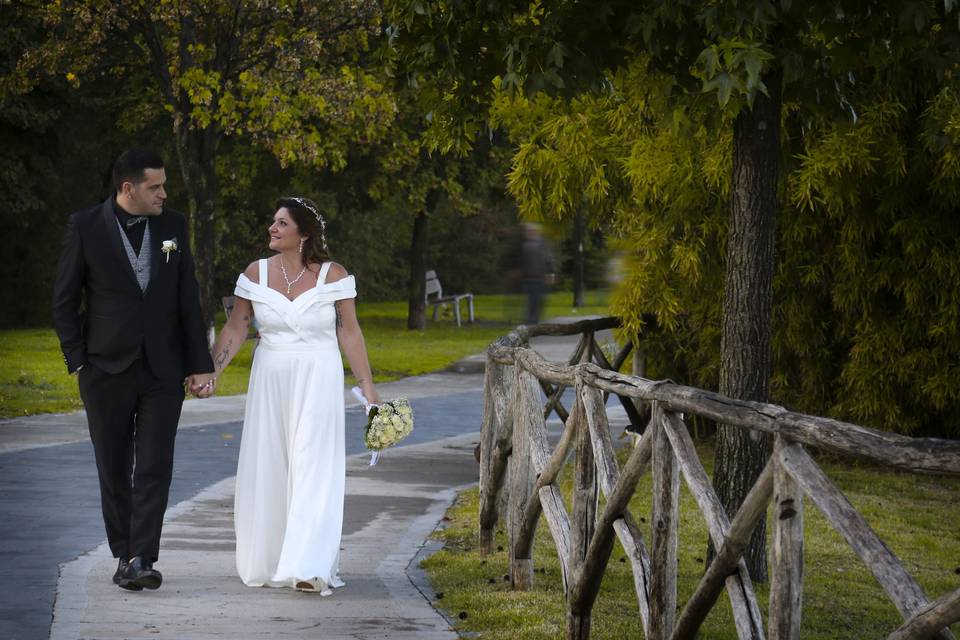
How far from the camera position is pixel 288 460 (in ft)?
25.6

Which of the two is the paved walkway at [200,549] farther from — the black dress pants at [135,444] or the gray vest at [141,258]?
the gray vest at [141,258]

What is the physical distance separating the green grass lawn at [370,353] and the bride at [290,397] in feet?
27.4

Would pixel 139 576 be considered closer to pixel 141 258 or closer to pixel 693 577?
pixel 141 258

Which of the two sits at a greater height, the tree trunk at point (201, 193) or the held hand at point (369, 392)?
the tree trunk at point (201, 193)

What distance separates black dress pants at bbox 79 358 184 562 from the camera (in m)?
7.32

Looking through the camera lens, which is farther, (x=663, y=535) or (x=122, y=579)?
(x=122, y=579)

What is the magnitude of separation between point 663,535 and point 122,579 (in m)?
2.91

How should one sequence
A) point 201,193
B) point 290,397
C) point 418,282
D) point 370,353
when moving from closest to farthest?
point 290,397 → point 201,193 → point 370,353 → point 418,282

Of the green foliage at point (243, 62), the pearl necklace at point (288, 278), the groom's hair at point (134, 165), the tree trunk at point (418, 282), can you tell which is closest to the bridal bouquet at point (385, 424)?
the pearl necklace at point (288, 278)

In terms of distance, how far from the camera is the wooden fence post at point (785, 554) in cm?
453

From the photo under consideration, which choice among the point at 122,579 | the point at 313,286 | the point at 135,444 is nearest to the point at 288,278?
the point at 313,286

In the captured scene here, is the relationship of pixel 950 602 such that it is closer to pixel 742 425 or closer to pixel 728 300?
pixel 742 425

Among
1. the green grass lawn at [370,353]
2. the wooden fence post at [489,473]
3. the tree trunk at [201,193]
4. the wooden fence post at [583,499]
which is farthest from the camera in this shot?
the tree trunk at [201,193]

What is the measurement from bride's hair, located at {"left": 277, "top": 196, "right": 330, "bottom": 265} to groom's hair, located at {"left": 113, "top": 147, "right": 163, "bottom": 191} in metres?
0.77
